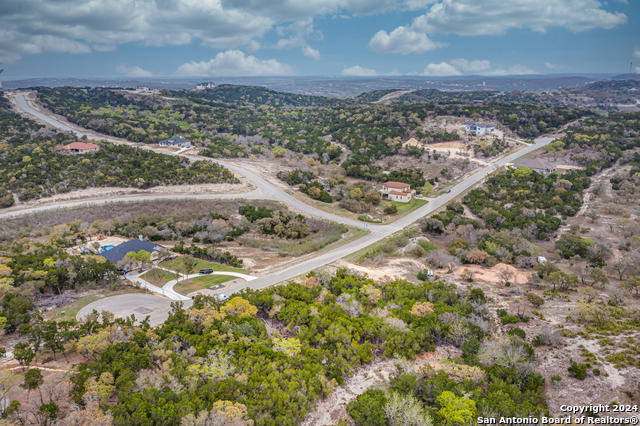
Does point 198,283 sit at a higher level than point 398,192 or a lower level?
lower

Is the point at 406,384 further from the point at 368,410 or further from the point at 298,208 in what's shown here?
the point at 298,208

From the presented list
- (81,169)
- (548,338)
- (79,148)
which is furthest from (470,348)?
(79,148)

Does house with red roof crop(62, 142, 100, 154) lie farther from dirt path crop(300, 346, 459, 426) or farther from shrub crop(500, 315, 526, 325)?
shrub crop(500, 315, 526, 325)

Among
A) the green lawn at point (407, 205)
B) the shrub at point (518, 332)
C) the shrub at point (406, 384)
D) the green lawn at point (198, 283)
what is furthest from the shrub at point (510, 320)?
the green lawn at point (407, 205)

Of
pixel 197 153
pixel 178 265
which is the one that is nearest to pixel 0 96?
pixel 197 153

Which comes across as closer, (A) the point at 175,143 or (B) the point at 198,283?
(B) the point at 198,283

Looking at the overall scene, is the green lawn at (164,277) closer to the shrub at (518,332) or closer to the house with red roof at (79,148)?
the shrub at (518,332)
